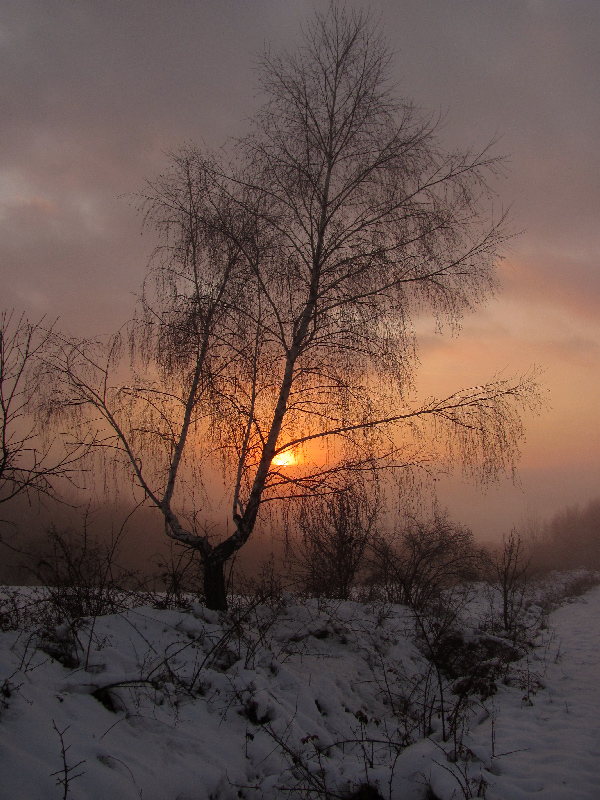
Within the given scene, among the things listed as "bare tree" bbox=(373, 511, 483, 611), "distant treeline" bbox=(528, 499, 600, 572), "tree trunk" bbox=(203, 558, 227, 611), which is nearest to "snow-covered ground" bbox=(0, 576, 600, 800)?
"tree trunk" bbox=(203, 558, 227, 611)

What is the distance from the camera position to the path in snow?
10.9ft

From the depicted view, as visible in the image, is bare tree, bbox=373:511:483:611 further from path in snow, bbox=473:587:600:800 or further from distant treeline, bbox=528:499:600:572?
distant treeline, bbox=528:499:600:572

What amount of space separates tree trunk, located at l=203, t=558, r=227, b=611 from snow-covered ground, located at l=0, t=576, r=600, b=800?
30 cm

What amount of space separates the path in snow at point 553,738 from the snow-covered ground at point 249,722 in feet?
0.07

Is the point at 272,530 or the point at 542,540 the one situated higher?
the point at 272,530

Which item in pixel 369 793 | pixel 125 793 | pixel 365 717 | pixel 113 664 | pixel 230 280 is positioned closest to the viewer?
pixel 125 793

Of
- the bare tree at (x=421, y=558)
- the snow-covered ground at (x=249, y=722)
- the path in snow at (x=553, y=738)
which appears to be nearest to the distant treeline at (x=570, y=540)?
the bare tree at (x=421, y=558)

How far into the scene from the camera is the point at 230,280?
575cm

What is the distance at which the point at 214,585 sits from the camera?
18.2 ft

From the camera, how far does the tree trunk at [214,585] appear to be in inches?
216

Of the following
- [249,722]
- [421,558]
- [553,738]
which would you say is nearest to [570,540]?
[421,558]

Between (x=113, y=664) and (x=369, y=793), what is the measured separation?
85.8 inches

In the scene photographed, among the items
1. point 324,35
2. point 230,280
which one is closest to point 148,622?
point 230,280

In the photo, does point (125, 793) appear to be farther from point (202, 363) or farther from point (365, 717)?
point (202, 363)
